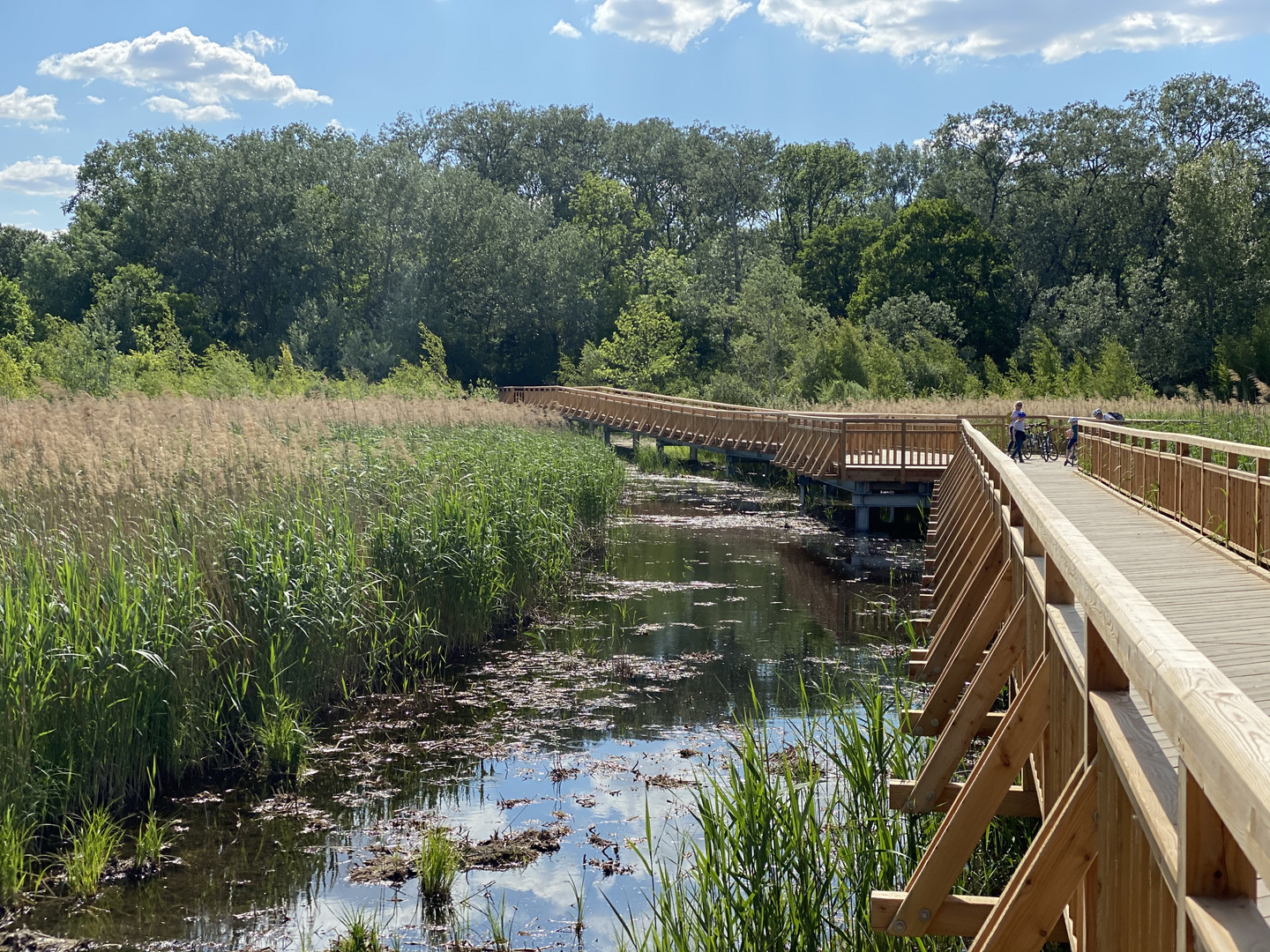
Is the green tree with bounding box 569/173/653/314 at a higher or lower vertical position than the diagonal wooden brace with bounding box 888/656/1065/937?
higher

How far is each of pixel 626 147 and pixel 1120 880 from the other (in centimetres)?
7834

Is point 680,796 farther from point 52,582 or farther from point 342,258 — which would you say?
point 342,258

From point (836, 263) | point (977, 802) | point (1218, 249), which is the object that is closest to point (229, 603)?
point (977, 802)

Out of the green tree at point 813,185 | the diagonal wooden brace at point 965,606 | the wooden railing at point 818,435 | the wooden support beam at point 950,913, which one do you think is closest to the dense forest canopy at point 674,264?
the green tree at point 813,185

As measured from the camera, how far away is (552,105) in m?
79.3

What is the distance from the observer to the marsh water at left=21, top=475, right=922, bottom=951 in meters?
5.93

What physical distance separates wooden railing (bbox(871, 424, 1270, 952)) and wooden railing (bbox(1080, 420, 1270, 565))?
14.8ft

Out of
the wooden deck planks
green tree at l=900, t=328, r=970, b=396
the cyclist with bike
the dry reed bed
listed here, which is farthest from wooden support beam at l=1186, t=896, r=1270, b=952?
green tree at l=900, t=328, r=970, b=396

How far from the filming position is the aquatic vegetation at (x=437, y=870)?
615 cm

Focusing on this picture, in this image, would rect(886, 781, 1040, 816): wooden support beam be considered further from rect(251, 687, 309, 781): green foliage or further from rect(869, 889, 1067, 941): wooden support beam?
rect(251, 687, 309, 781): green foliage

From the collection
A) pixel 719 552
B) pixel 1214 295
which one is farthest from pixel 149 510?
pixel 1214 295

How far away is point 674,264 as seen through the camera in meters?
62.8

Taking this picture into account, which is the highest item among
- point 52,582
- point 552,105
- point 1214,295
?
point 552,105

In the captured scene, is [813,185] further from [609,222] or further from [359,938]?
[359,938]
